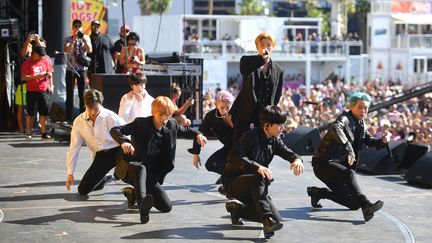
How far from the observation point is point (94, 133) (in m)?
10.9

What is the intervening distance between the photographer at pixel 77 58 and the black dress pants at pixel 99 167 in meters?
4.64

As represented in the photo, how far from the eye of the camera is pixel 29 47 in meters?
16.2

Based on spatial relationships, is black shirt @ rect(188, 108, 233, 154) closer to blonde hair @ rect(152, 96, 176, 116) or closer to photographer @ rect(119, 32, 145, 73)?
blonde hair @ rect(152, 96, 176, 116)

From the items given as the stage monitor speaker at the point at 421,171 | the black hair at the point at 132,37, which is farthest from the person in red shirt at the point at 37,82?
the stage monitor speaker at the point at 421,171

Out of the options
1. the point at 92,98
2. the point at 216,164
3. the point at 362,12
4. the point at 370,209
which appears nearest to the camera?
the point at 370,209

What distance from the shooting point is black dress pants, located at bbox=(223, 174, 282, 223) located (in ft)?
30.0

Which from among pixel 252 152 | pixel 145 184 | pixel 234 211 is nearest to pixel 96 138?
pixel 145 184

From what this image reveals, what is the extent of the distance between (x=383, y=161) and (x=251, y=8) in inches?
2742

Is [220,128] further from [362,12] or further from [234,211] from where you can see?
[362,12]

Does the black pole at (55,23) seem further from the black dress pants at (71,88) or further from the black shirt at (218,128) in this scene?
the black shirt at (218,128)

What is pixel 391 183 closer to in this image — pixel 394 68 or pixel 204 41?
pixel 204 41

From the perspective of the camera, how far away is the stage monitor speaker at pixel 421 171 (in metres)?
12.6

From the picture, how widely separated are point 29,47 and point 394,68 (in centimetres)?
5643

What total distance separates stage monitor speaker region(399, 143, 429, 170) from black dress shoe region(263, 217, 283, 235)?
5309 mm
